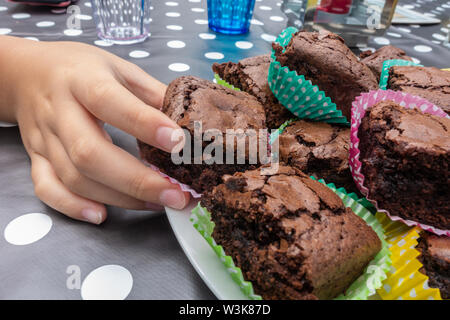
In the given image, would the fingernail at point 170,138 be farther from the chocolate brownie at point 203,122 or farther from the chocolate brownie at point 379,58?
the chocolate brownie at point 379,58

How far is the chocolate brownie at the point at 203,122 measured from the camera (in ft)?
3.01

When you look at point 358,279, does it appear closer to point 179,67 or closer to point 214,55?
point 179,67

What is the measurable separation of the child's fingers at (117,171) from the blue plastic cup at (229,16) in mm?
1888

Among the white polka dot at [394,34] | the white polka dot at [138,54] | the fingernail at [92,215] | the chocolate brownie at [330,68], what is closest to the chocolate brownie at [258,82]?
the chocolate brownie at [330,68]

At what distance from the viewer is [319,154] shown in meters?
1.06

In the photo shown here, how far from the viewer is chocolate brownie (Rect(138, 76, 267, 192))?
0.92 m

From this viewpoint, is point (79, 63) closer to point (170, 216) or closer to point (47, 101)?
point (47, 101)

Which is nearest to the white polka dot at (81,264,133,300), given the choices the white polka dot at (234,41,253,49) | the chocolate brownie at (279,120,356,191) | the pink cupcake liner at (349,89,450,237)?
the chocolate brownie at (279,120,356,191)

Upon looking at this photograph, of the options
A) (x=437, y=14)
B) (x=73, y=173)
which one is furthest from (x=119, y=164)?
(x=437, y=14)

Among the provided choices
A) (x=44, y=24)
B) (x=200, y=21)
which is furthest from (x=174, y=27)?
(x=44, y=24)

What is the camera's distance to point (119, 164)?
0.93 m

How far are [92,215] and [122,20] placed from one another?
68.5 inches

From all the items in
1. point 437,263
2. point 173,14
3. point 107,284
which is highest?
point 173,14

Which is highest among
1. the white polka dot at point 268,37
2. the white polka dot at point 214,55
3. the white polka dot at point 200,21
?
the white polka dot at point 200,21
